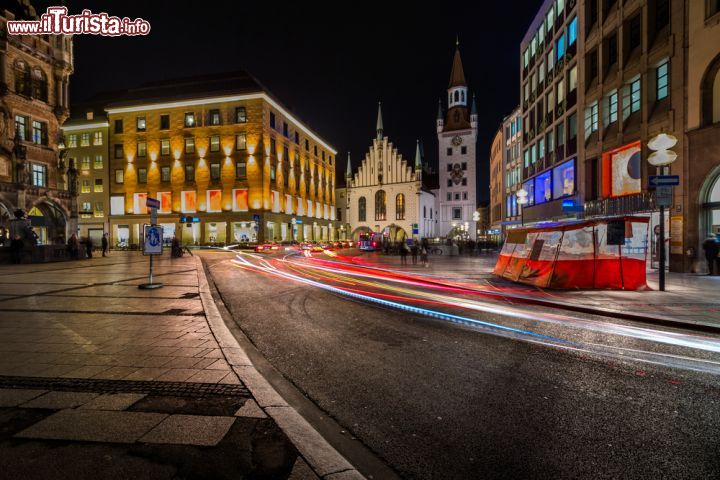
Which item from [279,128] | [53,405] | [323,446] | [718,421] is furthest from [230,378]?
[279,128]

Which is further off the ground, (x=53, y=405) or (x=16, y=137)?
(x=16, y=137)

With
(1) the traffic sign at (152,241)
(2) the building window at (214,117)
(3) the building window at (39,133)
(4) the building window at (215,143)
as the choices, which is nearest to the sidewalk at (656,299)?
(1) the traffic sign at (152,241)

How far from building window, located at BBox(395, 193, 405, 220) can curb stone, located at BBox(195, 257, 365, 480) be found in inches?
2713

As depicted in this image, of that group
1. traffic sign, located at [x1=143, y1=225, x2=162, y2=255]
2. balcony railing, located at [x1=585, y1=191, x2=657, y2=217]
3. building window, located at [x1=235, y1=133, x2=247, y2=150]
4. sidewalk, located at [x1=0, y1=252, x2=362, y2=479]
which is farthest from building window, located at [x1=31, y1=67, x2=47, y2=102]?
balcony railing, located at [x1=585, y1=191, x2=657, y2=217]

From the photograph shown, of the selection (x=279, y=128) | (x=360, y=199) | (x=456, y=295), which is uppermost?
(x=279, y=128)

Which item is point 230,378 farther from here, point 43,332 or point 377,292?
point 377,292

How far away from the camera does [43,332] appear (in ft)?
20.1

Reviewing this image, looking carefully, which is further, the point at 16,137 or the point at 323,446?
the point at 16,137

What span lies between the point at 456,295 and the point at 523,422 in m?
7.51

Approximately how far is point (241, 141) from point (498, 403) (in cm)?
5008

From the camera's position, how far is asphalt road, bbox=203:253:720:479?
2775 mm

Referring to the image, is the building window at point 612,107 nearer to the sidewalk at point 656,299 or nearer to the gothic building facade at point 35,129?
the sidewalk at point 656,299

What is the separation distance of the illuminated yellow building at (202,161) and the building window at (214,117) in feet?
0.43

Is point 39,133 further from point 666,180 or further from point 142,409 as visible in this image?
point 666,180
